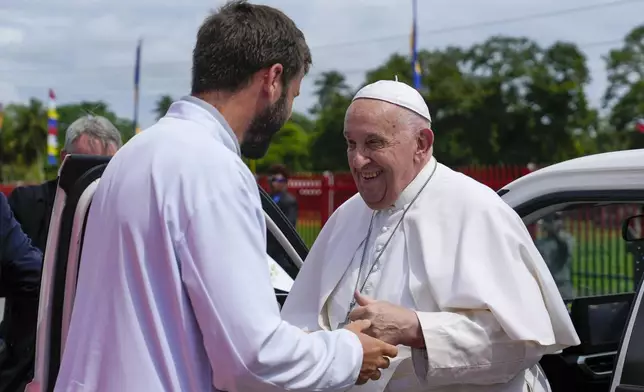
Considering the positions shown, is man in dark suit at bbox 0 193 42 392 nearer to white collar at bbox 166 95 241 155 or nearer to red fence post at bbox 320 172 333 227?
white collar at bbox 166 95 241 155

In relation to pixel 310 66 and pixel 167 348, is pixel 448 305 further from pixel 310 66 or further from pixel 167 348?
pixel 167 348

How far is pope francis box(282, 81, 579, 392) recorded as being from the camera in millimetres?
2580

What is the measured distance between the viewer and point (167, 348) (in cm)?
193

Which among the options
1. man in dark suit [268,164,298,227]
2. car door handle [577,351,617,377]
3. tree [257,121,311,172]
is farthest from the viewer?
tree [257,121,311,172]

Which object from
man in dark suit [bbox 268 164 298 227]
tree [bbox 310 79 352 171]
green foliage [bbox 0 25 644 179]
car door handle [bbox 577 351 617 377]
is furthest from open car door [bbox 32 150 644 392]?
tree [bbox 310 79 352 171]

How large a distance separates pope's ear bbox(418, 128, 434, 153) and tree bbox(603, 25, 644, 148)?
199ft

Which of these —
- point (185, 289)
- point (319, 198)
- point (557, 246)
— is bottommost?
point (319, 198)

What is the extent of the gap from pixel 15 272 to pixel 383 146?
182cm

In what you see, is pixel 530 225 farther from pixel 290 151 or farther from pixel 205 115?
pixel 290 151

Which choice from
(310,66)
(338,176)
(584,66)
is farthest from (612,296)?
(584,66)

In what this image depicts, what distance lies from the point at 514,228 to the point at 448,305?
34 centimetres

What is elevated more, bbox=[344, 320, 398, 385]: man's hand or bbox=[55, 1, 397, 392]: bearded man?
bbox=[55, 1, 397, 392]: bearded man

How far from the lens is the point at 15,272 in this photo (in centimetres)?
377

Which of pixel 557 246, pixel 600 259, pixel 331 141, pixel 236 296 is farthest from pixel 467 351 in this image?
pixel 331 141
